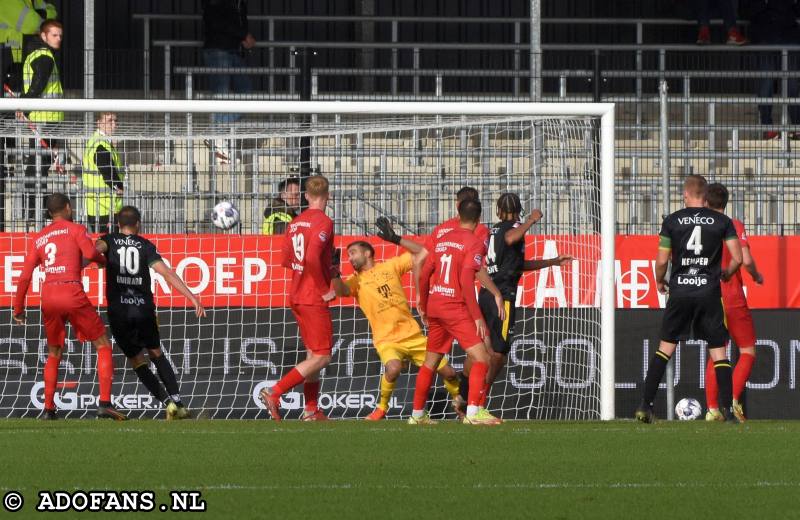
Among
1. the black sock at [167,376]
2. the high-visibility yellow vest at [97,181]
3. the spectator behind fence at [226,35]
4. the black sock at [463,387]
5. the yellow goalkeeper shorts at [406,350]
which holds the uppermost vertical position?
the spectator behind fence at [226,35]

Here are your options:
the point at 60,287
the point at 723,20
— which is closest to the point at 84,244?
the point at 60,287

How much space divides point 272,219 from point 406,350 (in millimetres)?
2892

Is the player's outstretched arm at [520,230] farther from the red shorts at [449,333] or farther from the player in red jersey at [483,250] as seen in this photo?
the red shorts at [449,333]

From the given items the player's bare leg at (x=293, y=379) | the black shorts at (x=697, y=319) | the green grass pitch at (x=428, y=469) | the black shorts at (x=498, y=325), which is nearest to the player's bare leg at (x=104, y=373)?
the green grass pitch at (x=428, y=469)

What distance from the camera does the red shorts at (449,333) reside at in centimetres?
1049

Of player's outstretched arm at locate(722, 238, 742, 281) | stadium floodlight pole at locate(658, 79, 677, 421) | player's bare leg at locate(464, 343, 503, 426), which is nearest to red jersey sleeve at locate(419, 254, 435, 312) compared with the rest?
player's bare leg at locate(464, 343, 503, 426)

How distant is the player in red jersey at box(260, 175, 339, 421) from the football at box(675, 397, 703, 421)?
3623 millimetres

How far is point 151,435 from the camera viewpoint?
31.7 feet

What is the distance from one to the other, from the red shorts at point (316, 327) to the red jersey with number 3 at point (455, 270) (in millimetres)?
1276

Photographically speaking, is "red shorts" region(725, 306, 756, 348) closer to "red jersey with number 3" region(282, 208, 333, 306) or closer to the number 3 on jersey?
the number 3 on jersey

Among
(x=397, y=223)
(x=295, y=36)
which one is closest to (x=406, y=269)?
(x=397, y=223)

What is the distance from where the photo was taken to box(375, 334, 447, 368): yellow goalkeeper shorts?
12.0 meters

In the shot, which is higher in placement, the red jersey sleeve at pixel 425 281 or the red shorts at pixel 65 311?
the red jersey sleeve at pixel 425 281

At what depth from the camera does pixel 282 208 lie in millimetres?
14344
